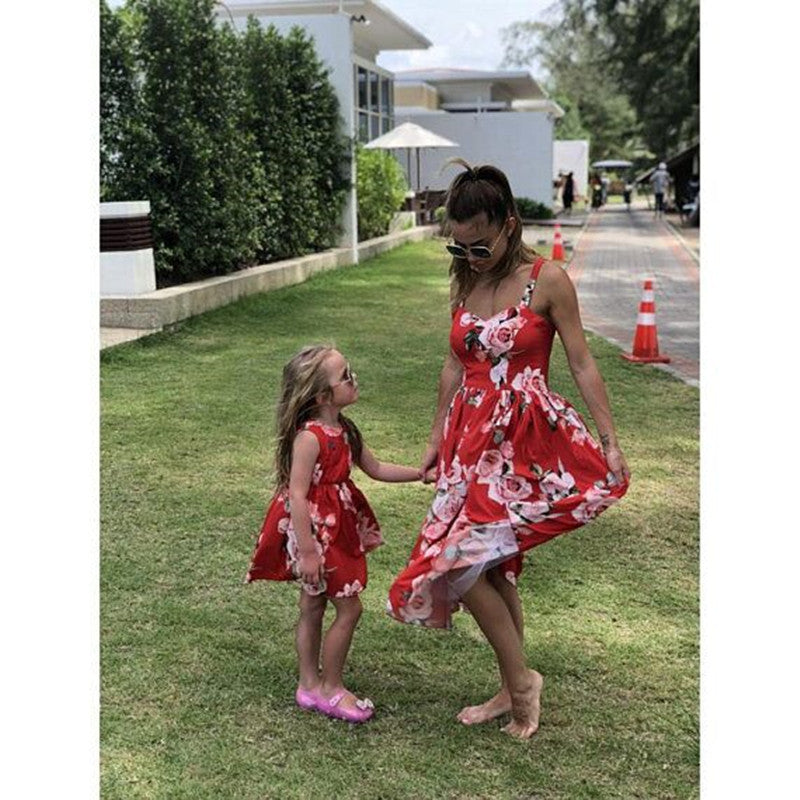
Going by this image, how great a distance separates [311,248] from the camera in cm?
1742

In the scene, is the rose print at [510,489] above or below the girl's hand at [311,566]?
above

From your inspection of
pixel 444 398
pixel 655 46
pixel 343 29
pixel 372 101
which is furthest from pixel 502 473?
pixel 655 46

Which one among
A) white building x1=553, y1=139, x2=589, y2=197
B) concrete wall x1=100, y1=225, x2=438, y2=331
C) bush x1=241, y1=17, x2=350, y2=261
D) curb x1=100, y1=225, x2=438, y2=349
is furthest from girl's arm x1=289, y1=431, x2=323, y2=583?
white building x1=553, y1=139, x2=589, y2=197

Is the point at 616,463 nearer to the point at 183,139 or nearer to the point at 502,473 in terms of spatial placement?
the point at 502,473

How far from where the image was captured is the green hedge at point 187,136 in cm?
1153

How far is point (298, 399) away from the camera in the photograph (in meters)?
3.48

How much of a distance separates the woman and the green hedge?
8846 millimetres

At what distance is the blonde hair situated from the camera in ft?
10.8

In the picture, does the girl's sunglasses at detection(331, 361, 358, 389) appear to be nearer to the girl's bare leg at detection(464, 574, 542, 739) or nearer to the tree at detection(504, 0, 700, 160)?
the girl's bare leg at detection(464, 574, 542, 739)

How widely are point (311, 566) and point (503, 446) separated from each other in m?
0.69

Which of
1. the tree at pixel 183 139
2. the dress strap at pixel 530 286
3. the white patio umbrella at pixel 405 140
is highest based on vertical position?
the white patio umbrella at pixel 405 140

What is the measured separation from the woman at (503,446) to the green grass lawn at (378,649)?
0.31m

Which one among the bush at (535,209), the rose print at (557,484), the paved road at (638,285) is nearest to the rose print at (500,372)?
the rose print at (557,484)

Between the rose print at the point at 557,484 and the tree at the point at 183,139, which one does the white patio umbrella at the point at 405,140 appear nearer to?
the tree at the point at 183,139
